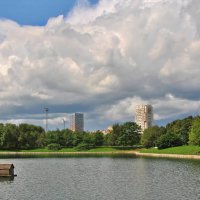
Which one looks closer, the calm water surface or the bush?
the calm water surface

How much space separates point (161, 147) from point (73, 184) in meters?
125

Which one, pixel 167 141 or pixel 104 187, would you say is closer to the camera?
pixel 104 187

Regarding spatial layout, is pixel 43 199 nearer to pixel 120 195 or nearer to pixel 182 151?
pixel 120 195

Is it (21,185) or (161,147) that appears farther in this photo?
(161,147)

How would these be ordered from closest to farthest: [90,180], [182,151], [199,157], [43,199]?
[43,199] → [90,180] → [199,157] → [182,151]

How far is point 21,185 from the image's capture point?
7438cm

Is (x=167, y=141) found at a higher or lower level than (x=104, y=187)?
higher

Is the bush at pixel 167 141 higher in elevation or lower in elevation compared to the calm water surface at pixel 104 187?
higher

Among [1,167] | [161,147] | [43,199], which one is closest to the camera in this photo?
[43,199]

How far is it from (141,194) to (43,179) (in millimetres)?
28203

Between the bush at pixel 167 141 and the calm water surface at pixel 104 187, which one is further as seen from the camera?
the bush at pixel 167 141

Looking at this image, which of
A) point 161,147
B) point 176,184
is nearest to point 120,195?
point 176,184

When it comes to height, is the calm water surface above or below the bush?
below

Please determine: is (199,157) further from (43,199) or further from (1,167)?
(43,199)
